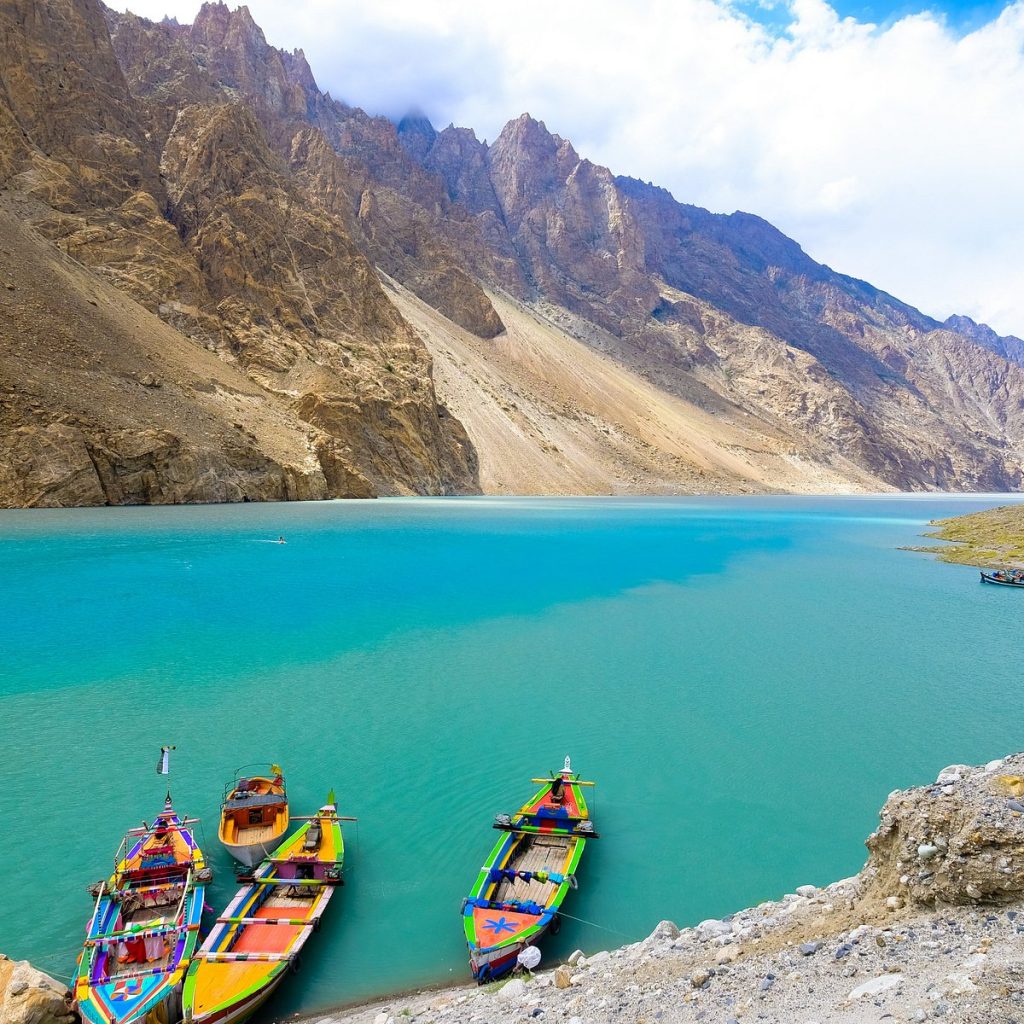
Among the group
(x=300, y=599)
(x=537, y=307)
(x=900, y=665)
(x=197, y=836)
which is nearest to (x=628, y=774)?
(x=197, y=836)

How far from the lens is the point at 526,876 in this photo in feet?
33.1

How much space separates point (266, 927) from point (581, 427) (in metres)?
120

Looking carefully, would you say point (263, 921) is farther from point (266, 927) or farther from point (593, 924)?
point (593, 924)

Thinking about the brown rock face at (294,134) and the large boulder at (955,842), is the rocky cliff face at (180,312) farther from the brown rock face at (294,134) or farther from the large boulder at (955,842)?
the large boulder at (955,842)

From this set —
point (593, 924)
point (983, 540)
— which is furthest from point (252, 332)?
point (593, 924)

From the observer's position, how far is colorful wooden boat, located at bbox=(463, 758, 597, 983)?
28.6 ft

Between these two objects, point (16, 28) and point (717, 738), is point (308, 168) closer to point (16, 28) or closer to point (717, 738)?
point (16, 28)

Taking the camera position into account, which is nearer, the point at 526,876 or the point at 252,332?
the point at 526,876

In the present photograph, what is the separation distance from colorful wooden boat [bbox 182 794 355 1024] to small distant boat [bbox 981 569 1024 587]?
38.6 m

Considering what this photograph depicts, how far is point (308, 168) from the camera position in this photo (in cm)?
13700

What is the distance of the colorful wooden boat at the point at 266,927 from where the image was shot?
785cm

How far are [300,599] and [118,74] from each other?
343 feet

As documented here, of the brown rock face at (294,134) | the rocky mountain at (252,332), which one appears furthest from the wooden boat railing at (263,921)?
the brown rock face at (294,134)

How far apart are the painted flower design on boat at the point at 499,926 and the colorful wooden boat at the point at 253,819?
373cm
